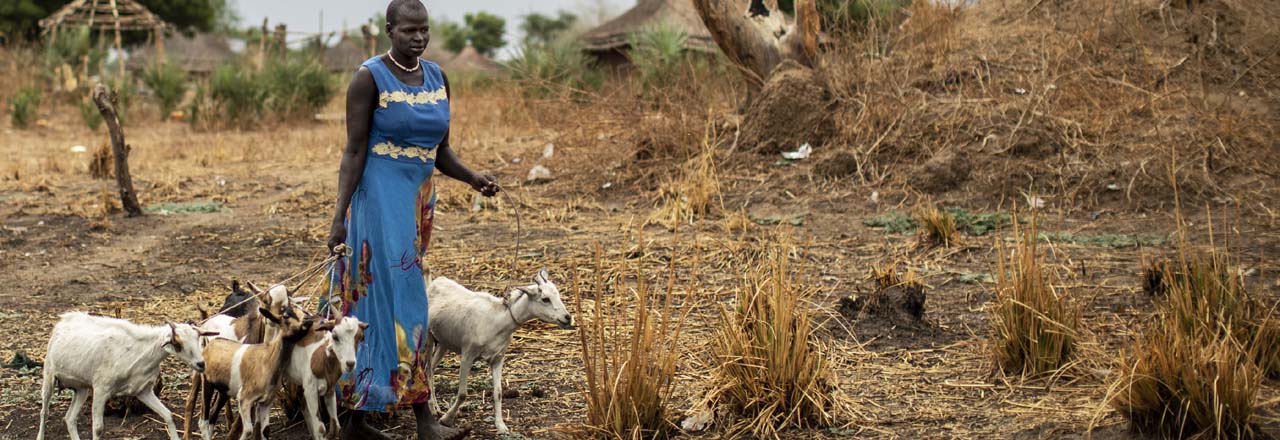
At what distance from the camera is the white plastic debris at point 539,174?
10438mm

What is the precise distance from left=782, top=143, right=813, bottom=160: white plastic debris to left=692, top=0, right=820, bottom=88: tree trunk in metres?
0.92

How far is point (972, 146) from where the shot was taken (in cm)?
920

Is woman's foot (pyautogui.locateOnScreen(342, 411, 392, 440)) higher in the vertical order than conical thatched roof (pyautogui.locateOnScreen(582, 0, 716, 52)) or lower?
lower

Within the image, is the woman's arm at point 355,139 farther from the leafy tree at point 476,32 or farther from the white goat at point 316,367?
the leafy tree at point 476,32

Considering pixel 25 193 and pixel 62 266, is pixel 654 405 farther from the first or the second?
pixel 25 193

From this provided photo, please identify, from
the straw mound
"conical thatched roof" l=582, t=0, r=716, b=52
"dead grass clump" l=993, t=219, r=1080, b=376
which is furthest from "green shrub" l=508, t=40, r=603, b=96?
"dead grass clump" l=993, t=219, r=1080, b=376

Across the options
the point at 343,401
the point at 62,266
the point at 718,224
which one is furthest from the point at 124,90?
the point at 343,401

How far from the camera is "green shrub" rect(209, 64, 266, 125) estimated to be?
1678 centimetres

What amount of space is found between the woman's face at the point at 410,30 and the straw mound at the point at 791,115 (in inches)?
251

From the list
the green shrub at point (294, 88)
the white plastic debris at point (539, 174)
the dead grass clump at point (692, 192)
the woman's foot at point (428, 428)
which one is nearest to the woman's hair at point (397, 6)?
the woman's foot at point (428, 428)

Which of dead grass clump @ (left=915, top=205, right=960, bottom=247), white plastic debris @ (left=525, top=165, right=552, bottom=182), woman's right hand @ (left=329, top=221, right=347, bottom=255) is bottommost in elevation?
white plastic debris @ (left=525, top=165, right=552, bottom=182)

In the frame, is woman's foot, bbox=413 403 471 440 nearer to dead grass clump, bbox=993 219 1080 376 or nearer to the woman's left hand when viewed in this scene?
the woman's left hand

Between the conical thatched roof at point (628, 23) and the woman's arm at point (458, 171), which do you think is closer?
the woman's arm at point (458, 171)

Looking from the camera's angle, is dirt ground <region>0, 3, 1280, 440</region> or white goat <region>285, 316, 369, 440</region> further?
dirt ground <region>0, 3, 1280, 440</region>
